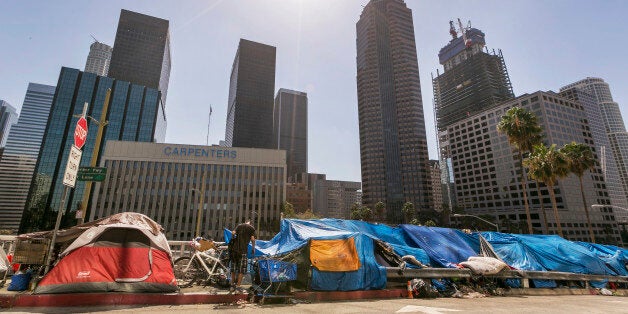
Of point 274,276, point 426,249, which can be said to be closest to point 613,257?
point 426,249

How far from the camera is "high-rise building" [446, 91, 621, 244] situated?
376 ft

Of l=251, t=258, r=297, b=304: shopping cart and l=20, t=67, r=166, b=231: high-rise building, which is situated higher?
l=20, t=67, r=166, b=231: high-rise building

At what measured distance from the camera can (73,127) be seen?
418 ft

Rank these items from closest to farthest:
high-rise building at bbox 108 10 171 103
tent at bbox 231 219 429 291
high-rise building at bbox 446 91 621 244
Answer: tent at bbox 231 219 429 291 → high-rise building at bbox 446 91 621 244 → high-rise building at bbox 108 10 171 103

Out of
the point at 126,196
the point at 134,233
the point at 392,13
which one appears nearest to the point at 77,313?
the point at 134,233

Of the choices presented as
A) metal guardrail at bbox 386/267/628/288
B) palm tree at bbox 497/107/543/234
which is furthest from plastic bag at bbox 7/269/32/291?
palm tree at bbox 497/107/543/234

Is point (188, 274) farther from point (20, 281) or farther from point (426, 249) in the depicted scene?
point (426, 249)

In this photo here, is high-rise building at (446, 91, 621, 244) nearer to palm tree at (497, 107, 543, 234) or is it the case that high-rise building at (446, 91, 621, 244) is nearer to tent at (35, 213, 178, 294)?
palm tree at (497, 107, 543, 234)

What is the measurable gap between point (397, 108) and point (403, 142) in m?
20.5

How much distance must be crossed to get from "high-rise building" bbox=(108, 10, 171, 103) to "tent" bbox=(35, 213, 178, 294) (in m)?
179

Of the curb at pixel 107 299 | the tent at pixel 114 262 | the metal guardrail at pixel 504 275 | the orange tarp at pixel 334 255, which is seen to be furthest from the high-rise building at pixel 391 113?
the tent at pixel 114 262

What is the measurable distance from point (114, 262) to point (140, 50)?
195 metres

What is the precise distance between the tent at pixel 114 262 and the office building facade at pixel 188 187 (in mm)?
76752

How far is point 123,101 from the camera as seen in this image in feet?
439
